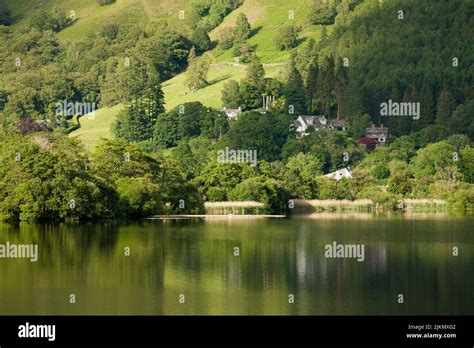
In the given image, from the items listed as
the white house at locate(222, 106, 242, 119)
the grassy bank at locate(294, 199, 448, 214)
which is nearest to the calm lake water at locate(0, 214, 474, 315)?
the grassy bank at locate(294, 199, 448, 214)

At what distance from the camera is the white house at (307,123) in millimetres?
169000

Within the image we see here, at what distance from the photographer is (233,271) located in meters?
48.8

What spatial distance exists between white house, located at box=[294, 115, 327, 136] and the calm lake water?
97.4 m

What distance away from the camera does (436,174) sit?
387 ft

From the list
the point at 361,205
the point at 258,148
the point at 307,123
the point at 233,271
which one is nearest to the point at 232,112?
the point at 307,123

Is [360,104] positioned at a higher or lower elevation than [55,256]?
higher

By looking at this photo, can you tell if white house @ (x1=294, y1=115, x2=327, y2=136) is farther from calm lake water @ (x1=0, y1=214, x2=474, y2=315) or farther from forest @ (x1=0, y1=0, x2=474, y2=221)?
calm lake water @ (x1=0, y1=214, x2=474, y2=315)

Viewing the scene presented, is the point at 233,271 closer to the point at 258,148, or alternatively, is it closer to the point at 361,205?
the point at 361,205

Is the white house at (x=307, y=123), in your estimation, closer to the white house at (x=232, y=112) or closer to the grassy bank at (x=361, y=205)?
the white house at (x=232, y=112)

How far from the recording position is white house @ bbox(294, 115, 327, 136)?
169000mm

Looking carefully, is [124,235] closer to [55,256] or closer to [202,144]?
[55,256]

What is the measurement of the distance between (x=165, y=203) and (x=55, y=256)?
3709cm
